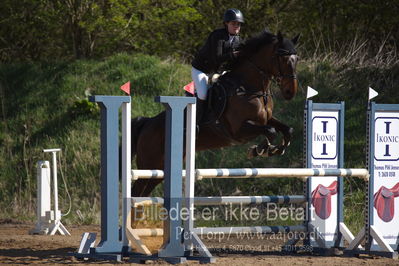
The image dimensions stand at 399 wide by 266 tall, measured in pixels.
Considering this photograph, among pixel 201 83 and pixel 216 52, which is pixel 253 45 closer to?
pixel 216 52

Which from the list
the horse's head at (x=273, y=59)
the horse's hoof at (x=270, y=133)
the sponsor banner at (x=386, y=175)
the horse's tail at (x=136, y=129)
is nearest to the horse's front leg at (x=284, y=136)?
the horse's hoof at (x=270, y=133)

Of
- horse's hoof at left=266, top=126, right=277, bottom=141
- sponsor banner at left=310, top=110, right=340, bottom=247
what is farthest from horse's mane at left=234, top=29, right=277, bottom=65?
sponsor banner at left=310, top=110, right=340, bottom=247

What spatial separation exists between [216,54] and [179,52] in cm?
842

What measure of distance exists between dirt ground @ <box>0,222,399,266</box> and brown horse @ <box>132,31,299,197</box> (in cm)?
89

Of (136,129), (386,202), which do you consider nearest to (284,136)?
(386,202)

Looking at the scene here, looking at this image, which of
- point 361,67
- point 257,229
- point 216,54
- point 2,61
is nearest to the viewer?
point 257,229

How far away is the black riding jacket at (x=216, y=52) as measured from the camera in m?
7.31

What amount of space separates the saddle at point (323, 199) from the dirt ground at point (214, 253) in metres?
0.38

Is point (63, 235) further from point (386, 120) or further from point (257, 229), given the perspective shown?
point (386, 120)

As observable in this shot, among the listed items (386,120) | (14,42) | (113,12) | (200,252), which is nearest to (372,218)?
(386,120)

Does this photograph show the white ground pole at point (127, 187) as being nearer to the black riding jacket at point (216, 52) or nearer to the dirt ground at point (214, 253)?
the dirt ground at point (214, 253)

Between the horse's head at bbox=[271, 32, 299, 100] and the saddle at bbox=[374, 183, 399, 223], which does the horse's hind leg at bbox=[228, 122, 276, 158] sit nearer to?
the horse's head at bbox=[271, 32, 299, 100]

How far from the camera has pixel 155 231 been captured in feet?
20.1

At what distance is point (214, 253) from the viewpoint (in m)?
6.63
